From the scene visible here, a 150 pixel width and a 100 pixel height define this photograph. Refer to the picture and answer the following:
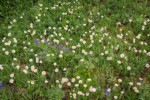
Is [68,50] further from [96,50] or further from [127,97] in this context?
[127,97]

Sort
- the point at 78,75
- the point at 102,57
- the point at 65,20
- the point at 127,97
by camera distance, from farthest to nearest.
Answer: the point at 65,20
the point at 102,57
the point at 78,75
the point at 127,97

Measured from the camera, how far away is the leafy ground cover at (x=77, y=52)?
4.81 m

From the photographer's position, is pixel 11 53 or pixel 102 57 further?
pixel 11 53

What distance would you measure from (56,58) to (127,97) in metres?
1.66

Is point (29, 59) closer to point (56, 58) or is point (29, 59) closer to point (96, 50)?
point (56, 58)

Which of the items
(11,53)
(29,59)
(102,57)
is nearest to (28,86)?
(29,59)

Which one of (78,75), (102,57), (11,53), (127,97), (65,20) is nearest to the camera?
(127,97)

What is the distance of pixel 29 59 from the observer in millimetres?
5504

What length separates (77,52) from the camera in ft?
18.5

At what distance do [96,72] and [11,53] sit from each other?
6.21ft

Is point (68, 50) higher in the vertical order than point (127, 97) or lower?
higher

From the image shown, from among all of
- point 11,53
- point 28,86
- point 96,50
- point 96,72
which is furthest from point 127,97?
point 11,53

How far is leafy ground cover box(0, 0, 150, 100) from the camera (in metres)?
4.81

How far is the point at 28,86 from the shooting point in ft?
15.9
